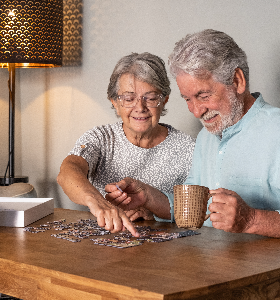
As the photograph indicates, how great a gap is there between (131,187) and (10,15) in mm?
1689

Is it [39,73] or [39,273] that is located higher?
[39,73]

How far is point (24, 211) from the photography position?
1643 millimetres

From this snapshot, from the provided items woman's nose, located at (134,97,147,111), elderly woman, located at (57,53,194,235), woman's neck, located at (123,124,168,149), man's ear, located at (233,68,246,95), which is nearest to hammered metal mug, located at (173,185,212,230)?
man's ear, located at (233,68,246,95)

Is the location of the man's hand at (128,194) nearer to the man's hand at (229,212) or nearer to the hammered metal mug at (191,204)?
the hammered metal mug at (191,204)

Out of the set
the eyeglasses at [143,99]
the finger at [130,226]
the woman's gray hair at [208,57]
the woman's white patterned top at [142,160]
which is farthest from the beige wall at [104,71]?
the finger at [130,226]

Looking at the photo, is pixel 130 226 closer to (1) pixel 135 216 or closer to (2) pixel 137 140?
(1) pixel 135 216

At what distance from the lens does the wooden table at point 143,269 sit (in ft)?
3.05

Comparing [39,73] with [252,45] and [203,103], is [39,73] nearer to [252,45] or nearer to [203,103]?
[252,45]

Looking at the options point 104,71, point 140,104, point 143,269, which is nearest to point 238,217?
point 143,269

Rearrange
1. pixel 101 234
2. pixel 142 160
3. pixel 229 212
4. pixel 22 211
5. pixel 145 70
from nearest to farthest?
pixel 229 212 → pixel 101 234 → pixel 22 211 → pixel 145 70 → pixel 142 160

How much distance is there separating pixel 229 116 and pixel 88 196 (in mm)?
635

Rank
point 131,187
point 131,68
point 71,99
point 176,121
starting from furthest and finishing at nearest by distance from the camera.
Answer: point 71,99, point 176,121, point 131,68, point 131,187

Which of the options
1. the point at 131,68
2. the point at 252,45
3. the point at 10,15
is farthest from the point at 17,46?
the point at 252,45

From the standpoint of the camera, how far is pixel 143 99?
2158 millimetres
